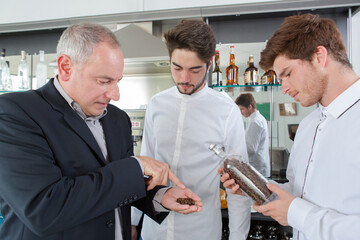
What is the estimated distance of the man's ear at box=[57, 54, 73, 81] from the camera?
861 mm

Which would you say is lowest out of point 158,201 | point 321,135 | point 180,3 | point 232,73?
point 158,201

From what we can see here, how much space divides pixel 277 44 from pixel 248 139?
1208 mm

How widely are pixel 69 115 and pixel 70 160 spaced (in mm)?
144

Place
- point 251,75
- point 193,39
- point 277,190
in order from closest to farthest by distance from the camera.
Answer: point 277,190, point 193,39, point 251,75

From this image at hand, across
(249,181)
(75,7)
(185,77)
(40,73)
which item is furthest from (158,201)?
(40,73)

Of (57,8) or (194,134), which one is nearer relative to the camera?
(194,134)

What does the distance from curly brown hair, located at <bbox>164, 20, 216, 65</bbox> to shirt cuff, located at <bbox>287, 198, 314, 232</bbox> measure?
77cm

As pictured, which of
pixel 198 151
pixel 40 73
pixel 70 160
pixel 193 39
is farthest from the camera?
pixel 40 73

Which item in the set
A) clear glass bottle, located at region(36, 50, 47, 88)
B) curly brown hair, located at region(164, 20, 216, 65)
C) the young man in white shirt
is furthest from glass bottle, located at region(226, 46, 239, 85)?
clear glass bottle, located at region(36, 50, 47, 88)

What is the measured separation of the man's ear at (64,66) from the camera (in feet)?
2.83

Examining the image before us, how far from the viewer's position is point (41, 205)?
0.69 m

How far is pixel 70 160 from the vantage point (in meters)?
0.83

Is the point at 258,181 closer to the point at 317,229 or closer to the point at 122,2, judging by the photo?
the point at 317,229

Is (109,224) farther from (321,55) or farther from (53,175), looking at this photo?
(321,55)
